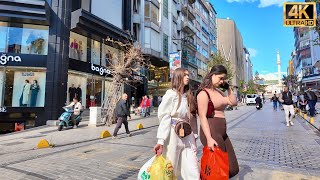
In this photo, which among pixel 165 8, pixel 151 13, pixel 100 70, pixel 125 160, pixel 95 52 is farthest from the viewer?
pixel 165 8

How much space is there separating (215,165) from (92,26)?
18653 millimetres

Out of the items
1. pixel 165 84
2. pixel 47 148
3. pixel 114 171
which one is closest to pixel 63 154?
pixel 47 148

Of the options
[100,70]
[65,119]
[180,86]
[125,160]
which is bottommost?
[125,160]

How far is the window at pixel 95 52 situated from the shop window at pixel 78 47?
0.85 metres

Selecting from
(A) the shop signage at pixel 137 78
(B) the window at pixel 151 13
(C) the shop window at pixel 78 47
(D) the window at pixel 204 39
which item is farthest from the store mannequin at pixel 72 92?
(D) the window at pixel 204 39

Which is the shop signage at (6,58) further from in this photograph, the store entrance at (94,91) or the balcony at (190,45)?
the balcony at (190,45)

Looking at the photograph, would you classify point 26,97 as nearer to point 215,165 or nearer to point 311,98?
point 215,165

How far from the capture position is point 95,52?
22.1 metres

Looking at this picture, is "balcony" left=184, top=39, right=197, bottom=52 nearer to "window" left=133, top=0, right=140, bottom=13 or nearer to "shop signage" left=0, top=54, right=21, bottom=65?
"window" left=133, top=0, right=140, bottom=13

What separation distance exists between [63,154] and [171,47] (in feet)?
92.3

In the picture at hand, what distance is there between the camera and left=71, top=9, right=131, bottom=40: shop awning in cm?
1802

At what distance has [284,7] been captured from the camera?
831 cm

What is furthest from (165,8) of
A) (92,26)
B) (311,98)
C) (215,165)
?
(215,165)

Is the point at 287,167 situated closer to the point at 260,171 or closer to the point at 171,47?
the point at 260,171
